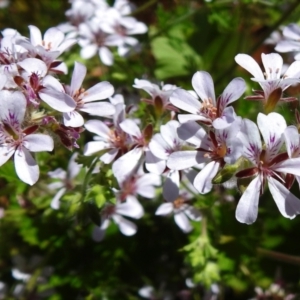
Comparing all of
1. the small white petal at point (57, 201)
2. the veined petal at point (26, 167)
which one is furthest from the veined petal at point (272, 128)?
the small white petal at point (57, 201)

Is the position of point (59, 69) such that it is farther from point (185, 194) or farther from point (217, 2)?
point (217, 2)

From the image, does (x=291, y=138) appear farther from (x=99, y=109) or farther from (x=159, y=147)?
(x=99, y=109)

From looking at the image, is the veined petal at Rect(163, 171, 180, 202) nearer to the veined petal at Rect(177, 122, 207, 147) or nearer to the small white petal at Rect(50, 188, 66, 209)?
the veined petal at Rect(177, 122, 207, 147)

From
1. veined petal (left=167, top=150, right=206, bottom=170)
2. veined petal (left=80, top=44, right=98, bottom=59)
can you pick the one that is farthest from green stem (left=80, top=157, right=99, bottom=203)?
veined petal (left=80, top=44, right=98, bottom=59)

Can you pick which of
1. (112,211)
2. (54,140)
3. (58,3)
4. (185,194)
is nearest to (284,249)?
(185,194)

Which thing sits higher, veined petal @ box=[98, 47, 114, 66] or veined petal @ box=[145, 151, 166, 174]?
veined petal @ box=[145, 151, 166, 174]

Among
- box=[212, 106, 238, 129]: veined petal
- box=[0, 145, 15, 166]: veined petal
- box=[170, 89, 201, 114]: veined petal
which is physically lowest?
box=[0, 145, 15, 166]: veined petal
